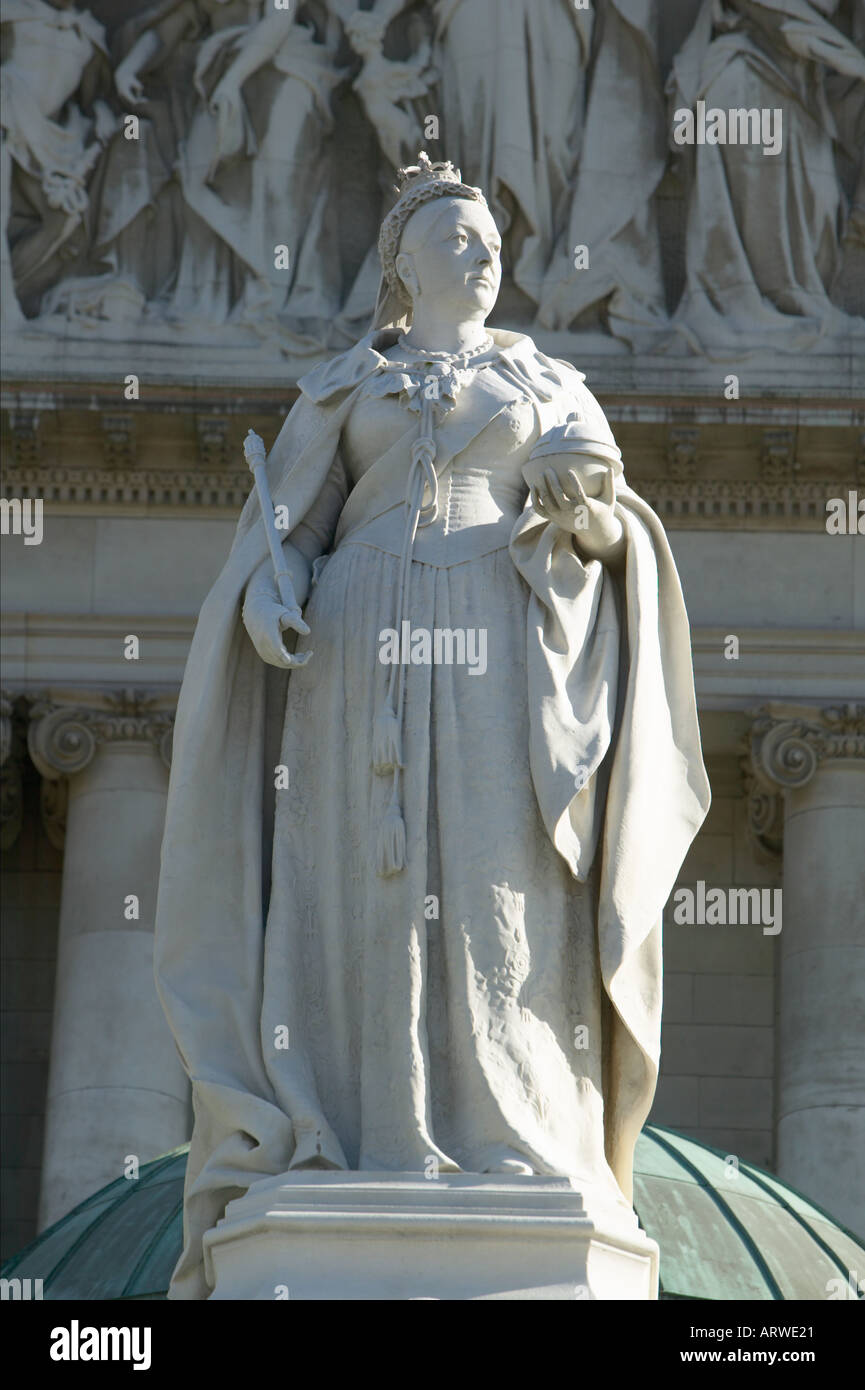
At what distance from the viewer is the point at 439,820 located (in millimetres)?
12656

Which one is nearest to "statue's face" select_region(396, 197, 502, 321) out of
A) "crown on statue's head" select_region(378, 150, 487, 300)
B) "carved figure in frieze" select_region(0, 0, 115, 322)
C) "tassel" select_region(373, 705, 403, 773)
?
"crown on statue's head" select_region(378, 150, 487, 300)

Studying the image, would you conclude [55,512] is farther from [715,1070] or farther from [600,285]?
[715,1070]

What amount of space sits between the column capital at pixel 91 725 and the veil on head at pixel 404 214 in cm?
2185

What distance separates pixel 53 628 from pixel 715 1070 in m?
6.76

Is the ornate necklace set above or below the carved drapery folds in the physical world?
below

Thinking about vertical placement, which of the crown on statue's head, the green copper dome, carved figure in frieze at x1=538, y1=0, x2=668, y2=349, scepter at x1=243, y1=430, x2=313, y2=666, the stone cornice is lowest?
the green copper dome

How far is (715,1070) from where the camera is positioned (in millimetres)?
36250

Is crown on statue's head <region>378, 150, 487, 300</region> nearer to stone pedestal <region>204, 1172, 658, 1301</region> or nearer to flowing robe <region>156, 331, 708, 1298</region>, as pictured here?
flowing robe <region>156, 331, 708, 1298</region>

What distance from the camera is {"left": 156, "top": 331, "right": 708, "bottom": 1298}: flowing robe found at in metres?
12.4

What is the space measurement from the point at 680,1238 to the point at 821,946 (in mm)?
13823

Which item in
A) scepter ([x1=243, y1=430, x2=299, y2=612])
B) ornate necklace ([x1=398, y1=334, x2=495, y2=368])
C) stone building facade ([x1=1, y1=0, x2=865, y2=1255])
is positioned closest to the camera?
scepter ([x1=243, y1=430, x2=299, y2=612])

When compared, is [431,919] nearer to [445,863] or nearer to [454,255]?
[445,863]

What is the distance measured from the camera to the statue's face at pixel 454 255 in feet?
44.5
